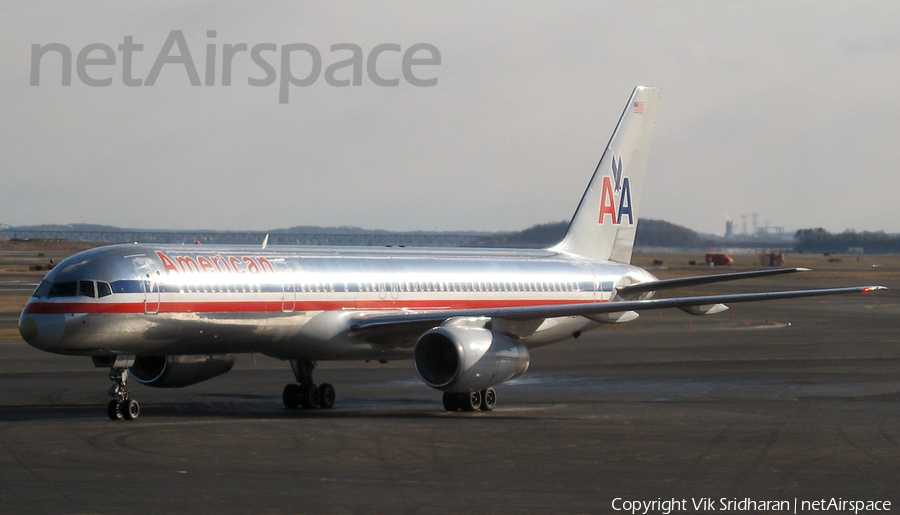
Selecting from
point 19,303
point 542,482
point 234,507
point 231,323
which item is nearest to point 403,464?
point 542,482

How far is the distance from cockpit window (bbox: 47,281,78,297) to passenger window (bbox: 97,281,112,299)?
439 mm

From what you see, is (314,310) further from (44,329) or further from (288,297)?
(44,329)

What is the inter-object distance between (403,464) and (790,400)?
13.3m

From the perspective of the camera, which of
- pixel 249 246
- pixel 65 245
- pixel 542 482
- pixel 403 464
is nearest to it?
pixel 542 482

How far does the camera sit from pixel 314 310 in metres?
26.8

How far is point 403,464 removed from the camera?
60.8ft

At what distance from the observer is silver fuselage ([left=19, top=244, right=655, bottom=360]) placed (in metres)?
23.5

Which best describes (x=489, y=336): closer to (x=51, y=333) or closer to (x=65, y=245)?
(x=51, y=333)

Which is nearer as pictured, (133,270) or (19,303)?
(133,270)

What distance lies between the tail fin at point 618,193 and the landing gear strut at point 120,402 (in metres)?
14.1

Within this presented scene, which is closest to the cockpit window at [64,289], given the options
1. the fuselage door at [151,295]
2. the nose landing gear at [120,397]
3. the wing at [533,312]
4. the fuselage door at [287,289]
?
the fuselage door at [151,295]

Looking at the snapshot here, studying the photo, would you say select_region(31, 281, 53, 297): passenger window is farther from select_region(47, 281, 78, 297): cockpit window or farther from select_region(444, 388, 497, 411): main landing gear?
select_region(444, 388, 497, 411): main landing gear

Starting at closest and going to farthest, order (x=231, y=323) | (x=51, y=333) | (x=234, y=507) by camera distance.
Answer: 1. (x=234, y=507)
2. (x=51, y=333)
3. (x=231, y=323)

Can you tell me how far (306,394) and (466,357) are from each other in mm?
4682
